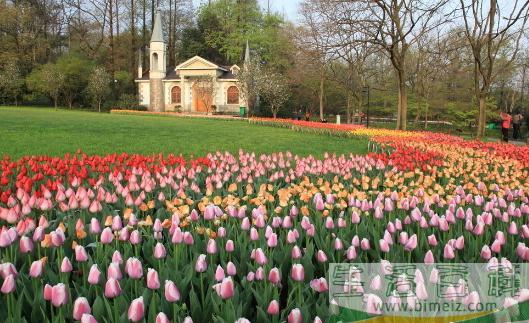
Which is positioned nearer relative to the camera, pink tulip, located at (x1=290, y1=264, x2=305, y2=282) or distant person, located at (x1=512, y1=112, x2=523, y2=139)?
pink tulip, located at (x1=290, y1=264, x2=305, y2=282)

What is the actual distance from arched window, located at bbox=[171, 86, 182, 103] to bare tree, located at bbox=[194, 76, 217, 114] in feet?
14.5

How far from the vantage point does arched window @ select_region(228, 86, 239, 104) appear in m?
50.2

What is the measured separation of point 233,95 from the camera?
50.5 m

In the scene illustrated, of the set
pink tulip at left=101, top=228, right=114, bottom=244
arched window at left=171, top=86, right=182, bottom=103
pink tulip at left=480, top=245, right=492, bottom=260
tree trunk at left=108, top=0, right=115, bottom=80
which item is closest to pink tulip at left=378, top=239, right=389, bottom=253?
pink tulip at left=480, top=245, right=492, bottom=260

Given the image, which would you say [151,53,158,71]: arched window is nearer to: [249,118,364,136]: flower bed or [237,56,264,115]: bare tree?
[237,56,264,115]: bare tree

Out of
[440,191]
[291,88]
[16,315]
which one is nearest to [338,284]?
[16,315]

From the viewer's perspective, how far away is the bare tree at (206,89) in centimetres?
4609

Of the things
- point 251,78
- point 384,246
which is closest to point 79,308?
point 384,246

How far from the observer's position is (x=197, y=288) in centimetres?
255

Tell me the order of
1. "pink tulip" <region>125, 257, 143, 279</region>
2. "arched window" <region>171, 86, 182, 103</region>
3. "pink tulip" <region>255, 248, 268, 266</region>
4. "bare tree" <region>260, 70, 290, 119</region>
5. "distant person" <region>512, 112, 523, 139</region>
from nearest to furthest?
1. "pink tulip" <region>125, 257, 143, 279</region>
2. "pink tulip" <region>255, 248, 268, 266</region>
3. "distant person" <region>512, 112, 523, 139</region>
4. "bare tree" <region>260, 70, 290, 119</region>
5. "arched window" <region>171, 86, 182, 103</region>

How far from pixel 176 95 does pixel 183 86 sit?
234 centimetres

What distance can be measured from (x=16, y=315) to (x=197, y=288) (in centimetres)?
89

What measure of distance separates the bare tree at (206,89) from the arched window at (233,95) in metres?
2.59

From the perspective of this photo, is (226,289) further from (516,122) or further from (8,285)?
(516,122)
